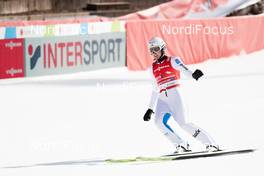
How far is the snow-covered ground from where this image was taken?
Answer: 8.44 metres

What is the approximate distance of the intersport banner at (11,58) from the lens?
17875 millimetres

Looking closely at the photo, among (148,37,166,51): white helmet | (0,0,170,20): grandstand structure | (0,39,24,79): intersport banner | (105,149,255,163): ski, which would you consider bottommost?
(105,149,255,163): ski

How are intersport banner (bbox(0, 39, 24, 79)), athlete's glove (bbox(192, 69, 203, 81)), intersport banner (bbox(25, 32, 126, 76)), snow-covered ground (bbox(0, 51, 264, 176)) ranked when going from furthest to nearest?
intersport banner (bbox(25, 32, 126, 76))
intersport banner (bbox(0, 39, 24, 79))
snow-covered ground (bbox(0, 51, 264, 176))
athlete's glove (bbox(192, 69, 203, 81))

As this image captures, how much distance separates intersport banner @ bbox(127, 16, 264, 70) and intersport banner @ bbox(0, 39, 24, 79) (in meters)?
3.73

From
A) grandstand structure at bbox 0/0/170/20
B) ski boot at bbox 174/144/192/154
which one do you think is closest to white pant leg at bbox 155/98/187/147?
ski boot at bbox 174/144/192/154

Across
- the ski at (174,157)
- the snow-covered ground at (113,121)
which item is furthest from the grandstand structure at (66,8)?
the ski at (174,157)

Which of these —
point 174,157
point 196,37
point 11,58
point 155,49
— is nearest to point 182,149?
point 174,157

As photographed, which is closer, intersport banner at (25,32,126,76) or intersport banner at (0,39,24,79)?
intersport banner at (0,39,24,79)

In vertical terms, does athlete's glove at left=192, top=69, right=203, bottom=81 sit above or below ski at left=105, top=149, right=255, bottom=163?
above

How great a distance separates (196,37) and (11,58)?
22.6 feet

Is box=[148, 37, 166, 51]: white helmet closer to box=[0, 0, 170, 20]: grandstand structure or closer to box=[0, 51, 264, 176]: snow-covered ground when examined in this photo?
box=[0, 51, 264, 176]: snow-covered ground

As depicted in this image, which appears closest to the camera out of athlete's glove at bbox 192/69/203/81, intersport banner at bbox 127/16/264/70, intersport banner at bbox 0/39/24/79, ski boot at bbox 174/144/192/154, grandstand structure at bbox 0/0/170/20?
athlete's glove at bbox 192/69/203/81

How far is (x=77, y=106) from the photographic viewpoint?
550 inches

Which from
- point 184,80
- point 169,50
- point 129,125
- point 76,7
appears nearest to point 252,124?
point 129,125
